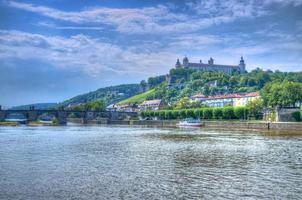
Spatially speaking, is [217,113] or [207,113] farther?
[207,113]

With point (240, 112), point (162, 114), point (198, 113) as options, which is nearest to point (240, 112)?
point (240, 112)

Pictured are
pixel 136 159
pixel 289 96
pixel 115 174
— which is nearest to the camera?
pixel 115 174

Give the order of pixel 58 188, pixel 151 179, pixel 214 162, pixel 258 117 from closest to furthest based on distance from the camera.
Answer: pixel 58 188 < pixel 151 179 < pixel 214 162 < pixel 258 117

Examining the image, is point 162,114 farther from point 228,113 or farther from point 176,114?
point 228,113

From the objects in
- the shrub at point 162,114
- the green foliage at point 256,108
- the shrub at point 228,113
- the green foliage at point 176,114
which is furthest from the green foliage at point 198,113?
the shrub at point 162,114

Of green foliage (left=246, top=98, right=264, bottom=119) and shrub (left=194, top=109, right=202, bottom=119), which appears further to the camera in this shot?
shrub (left=194, top=109, right=202, bottom=119)

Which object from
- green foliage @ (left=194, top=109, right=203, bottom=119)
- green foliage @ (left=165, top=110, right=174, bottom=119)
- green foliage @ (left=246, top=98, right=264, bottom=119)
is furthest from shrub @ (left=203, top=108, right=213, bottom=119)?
green foliage @ (left=165, top=110, right=174, bottom=119)

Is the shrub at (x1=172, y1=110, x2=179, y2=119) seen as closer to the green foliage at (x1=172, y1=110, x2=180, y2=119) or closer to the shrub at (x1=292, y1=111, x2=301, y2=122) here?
the green foliage at (x1=172, y1=110, x2=180, y2=119)

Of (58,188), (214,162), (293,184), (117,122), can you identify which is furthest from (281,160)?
(117,122)

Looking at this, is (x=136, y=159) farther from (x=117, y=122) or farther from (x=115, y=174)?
(x=117, y=122)

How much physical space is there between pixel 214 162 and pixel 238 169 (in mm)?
4002

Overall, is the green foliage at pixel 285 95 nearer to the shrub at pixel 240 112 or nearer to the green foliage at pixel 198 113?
the shrub at pixel 240 112

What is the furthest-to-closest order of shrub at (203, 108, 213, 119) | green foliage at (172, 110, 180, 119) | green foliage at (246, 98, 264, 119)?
1. green foliage at (172, 110, 180, 119)
2. shrub at (203, 108, 213, 119)
3. green foliage at (246, 98, 264, 119)

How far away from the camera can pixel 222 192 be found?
2202cm
